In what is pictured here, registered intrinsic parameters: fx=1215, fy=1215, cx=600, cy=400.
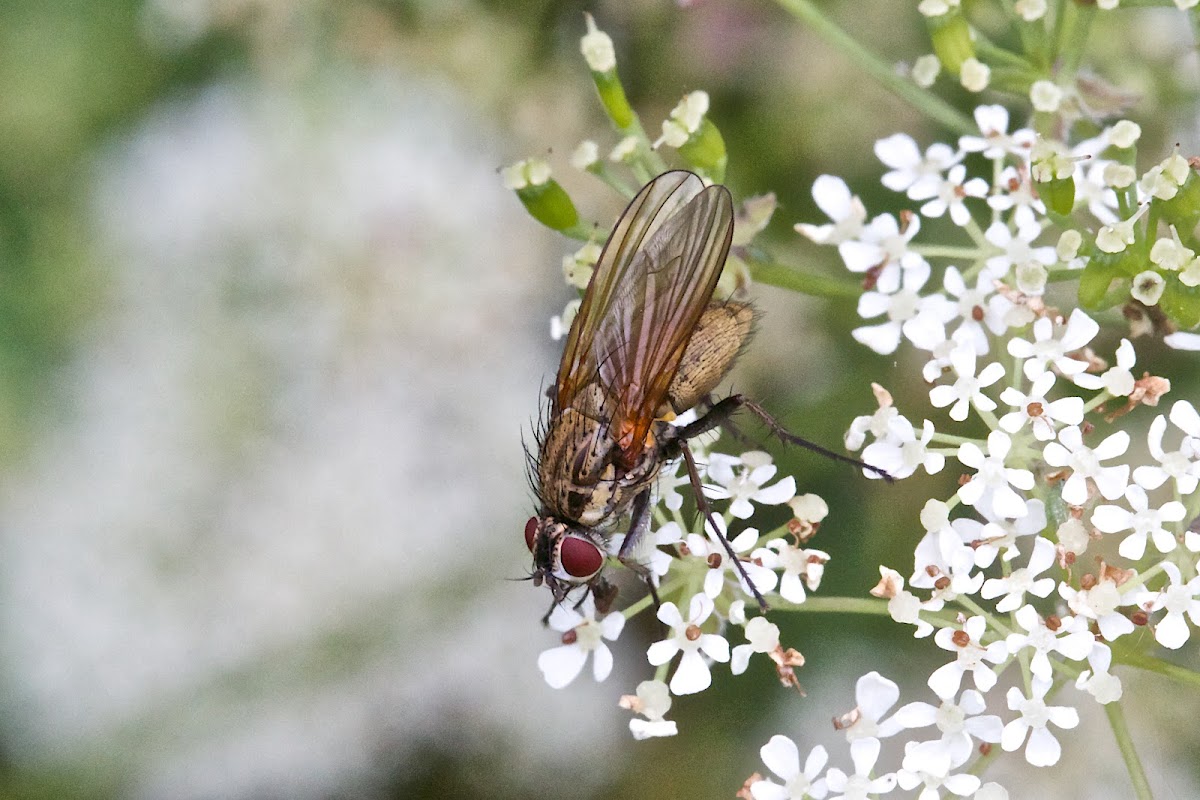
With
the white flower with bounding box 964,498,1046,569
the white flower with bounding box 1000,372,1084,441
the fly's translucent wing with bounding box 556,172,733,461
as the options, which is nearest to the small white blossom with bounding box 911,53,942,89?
the fly's translucent wing with bounding box 556,172,733,461

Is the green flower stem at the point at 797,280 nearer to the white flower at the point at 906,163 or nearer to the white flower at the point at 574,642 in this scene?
the white flower at the point at 906,163

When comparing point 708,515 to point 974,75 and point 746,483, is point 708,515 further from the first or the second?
point 974,75

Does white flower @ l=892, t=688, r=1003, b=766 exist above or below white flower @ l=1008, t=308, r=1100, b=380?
below

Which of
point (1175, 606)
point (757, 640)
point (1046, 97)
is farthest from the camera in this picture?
point (1046, 97)

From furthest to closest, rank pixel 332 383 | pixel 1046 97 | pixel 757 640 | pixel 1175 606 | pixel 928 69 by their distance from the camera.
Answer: pixel 332 383
pixel 928 69
pixel 1046 97
pixel 757 640
pixel 1175 606

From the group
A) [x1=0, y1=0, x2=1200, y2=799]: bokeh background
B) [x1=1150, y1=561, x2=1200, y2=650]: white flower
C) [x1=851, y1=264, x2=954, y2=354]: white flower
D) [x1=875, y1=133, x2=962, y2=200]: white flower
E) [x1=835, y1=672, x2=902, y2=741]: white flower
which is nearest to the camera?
[x1=1150, y1=561, x2=1200, y2=650]: white flower

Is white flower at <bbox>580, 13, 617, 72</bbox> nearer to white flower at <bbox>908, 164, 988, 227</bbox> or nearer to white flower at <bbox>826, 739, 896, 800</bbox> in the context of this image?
white flower at <bbox>908, 164, 988, 227</bbox>

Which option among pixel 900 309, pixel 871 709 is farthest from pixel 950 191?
pixel 871 709

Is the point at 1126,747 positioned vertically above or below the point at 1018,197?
below
